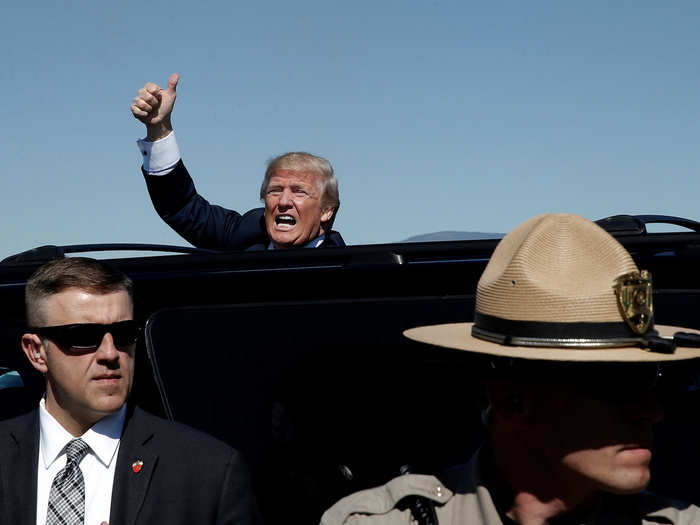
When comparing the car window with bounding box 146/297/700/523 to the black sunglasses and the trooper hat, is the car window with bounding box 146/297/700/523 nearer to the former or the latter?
the black sunglasses

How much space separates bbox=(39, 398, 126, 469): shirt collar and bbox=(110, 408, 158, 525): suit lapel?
1.8 inches

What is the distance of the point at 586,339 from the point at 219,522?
124cm

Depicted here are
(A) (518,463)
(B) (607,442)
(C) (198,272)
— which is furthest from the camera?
A: (C) (198,272)

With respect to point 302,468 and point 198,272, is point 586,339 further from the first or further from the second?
point 198,272

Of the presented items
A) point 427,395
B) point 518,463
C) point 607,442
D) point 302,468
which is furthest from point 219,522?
point 607,442

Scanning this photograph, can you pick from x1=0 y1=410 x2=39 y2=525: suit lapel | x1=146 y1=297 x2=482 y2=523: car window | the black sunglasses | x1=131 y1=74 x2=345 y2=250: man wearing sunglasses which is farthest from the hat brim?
x1=131 y1=74 x2=345 y2=250: man wearing sunglasses

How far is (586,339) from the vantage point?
1.93 meters

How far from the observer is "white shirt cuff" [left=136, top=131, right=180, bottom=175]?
427cm

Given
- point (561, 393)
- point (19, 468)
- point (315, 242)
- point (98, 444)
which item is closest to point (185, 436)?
point (98, 444)

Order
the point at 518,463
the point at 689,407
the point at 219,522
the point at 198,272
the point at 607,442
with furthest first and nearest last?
the point at 198,272 → the point at 219,522 → the point at 689,407 → the point at 518,463 → the point at 607,442

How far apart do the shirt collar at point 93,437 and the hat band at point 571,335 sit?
1295 mm

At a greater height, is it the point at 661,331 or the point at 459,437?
the point at 661,331

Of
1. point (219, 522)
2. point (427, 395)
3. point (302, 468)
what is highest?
point (427, 395)

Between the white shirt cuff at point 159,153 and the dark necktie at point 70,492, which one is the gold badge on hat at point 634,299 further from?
the white shirt cuff at point 159,153
